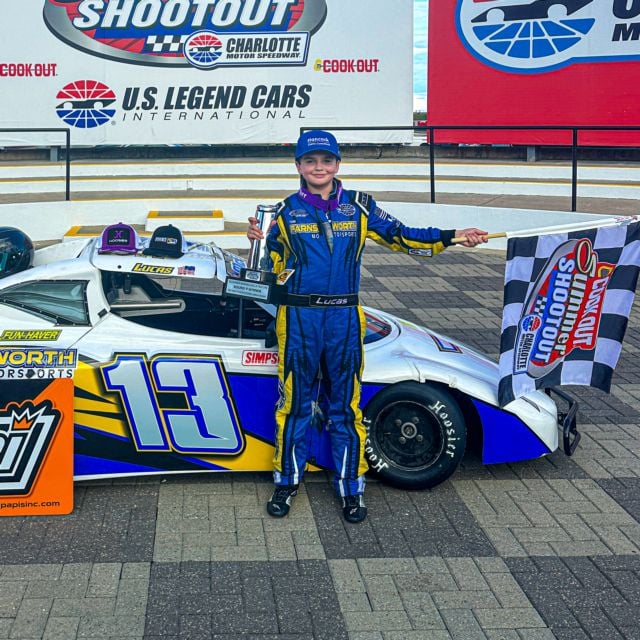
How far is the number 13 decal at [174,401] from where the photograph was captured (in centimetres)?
500

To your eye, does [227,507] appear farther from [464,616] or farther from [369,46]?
[369,46]

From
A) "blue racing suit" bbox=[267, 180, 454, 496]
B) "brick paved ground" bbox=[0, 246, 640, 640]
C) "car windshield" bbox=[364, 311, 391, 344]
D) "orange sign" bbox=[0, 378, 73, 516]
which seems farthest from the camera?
"car windshield" bbox=[364, 311, 391, 344]

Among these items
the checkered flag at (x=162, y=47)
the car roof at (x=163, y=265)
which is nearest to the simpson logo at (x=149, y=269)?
the car roof at (x=163, y=265)

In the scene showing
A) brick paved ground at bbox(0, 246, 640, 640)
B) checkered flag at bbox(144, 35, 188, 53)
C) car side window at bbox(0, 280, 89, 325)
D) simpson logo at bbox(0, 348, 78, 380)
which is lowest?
brick paved ground at bbox(0, 246, 640, 640)

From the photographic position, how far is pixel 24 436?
4934 mm

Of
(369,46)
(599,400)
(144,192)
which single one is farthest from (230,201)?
(599,400)

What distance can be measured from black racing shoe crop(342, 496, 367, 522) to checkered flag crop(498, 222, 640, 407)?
1.00 meters

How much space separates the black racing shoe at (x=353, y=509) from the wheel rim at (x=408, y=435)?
366mm

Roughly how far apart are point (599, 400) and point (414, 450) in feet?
7.42

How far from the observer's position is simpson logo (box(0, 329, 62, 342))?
5.02 meters

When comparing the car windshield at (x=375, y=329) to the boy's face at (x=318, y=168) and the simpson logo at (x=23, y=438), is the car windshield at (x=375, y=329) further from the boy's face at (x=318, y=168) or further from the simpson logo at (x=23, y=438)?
the simpson logo at (x=23, y=438)

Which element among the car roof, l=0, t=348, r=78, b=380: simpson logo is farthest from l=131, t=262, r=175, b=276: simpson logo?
l=0, t=348, r=78, b=380: simpson logo

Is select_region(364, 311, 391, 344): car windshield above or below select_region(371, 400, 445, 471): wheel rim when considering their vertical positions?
above

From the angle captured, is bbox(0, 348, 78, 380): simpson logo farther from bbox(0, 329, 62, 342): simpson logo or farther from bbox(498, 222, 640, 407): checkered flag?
bbox(498, 222, 640, 407): checkered flag
